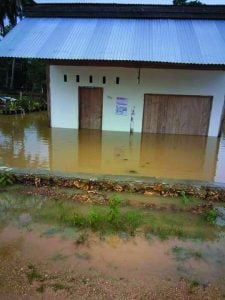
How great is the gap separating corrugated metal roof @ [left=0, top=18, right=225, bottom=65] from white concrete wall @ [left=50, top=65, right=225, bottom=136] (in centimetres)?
123

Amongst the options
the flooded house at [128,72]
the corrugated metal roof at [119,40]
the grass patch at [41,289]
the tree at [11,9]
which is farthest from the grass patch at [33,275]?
the tree at [11,9]

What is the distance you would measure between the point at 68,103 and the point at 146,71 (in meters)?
3.73

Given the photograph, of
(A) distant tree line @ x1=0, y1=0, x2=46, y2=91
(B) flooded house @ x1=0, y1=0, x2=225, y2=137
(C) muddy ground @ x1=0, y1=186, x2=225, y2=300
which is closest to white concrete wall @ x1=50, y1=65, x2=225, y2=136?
(B) flooded house @ x1=0, y1=0, x2=225, y2=137

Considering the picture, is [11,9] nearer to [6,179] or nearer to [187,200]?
[6,179]

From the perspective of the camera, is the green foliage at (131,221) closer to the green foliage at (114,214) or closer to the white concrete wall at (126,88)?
the green foliage at (114,214)

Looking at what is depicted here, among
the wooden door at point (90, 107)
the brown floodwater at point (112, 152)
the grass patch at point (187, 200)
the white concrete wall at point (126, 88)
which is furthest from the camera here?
the wooden door at point (90, 107)

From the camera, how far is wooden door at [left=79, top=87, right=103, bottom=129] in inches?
503

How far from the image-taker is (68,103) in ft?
42.4

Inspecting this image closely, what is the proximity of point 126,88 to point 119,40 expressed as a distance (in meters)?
1.99

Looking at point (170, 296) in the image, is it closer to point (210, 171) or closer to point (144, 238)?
point (144, 238)

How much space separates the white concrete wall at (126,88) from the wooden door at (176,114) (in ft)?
0.75

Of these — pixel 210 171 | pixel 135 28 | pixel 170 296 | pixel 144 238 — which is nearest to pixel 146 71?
pixel 135 28

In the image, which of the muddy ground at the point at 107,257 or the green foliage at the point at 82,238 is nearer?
the muddy ground at the point at 107,257

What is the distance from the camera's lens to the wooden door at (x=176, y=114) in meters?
→ 12.5
